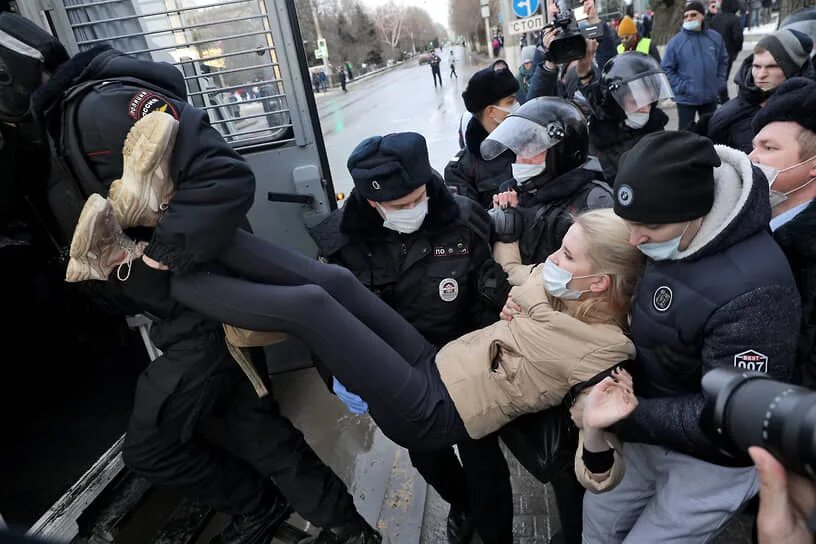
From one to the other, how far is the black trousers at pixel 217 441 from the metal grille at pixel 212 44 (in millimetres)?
1347

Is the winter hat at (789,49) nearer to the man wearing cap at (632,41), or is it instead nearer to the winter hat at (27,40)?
the winter hat at (27,40)

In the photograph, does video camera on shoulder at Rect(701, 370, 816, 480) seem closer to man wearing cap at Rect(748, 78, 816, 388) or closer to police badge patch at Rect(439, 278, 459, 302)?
man wearing cap at Rect(748, 78, 816, 388)

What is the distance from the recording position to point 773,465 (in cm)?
91

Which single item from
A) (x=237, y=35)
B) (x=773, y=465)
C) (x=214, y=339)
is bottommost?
(x=214, y=339)

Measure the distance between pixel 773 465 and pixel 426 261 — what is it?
4.42ft

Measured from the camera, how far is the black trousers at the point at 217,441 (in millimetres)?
1988

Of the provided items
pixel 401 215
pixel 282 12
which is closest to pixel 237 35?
pixel 282 12

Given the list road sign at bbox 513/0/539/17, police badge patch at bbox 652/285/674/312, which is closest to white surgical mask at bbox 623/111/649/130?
police badge patch at bbox 652/285/674/312

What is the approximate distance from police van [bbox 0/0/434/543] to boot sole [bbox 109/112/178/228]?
0.94 metres

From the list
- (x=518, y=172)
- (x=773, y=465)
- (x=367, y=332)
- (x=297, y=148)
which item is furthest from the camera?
(x=297, y=148)

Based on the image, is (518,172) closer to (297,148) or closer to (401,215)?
(401,215)

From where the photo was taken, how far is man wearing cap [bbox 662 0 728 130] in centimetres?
585

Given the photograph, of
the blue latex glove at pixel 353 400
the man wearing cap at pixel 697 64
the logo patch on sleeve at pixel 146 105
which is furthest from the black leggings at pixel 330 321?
the man wearing cap at pixel 697 64

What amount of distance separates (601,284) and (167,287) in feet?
4.36
